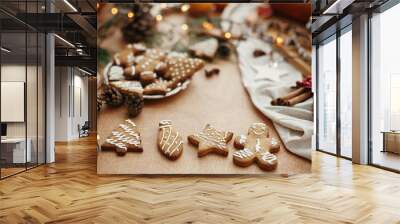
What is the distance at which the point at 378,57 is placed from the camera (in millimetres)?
7309

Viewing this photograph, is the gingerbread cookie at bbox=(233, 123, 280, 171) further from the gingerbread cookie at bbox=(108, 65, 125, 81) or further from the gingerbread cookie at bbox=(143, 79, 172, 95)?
the gingerbread cookie at bbox=(108, 65, 125, 81)

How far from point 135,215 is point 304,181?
2869 millimetres

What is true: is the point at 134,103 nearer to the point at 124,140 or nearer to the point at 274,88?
the point at 124,140

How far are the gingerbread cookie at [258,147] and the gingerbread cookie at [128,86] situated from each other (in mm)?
1711

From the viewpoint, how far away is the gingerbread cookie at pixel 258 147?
5.89 m

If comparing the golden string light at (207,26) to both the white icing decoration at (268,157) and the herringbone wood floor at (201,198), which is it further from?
the herringbone wood floor at (201,198)

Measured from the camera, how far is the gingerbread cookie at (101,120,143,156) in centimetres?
588

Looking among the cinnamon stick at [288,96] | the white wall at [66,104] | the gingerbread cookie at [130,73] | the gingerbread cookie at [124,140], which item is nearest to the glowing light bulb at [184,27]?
the gingerbread cookie at [130,73]

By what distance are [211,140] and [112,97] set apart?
168 centimetres

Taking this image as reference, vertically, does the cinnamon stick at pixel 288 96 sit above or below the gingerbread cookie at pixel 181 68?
below

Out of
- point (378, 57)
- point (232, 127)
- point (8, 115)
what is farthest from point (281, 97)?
point (8, 115)

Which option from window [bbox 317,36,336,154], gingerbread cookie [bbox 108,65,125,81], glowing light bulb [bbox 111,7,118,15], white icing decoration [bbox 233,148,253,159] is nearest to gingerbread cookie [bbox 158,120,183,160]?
white icing decoration [bbox 233,148,253,159]

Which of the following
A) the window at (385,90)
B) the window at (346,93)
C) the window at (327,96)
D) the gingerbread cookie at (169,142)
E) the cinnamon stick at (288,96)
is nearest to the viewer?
the gingerbread cookie at (169,142)

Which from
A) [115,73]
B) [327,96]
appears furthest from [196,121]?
[327,96]
